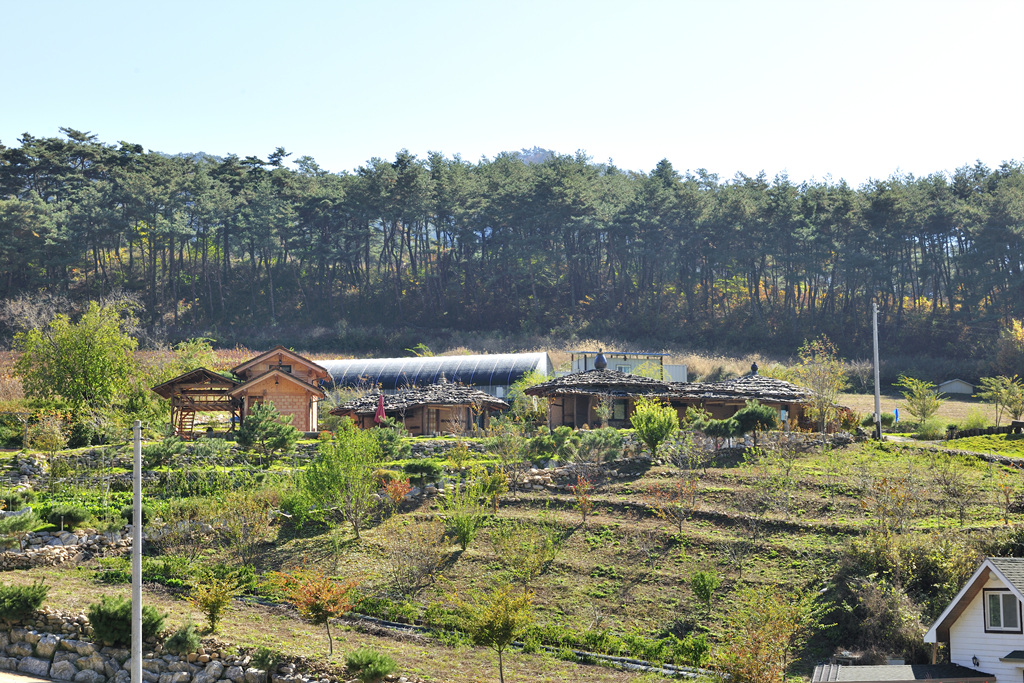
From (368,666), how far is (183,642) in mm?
4798

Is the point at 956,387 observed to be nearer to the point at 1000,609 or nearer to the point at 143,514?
the point at 1000,609

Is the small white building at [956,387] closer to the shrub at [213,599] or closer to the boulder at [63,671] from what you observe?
the shrub at [213,599]

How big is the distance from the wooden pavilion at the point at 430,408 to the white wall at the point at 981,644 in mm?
25393

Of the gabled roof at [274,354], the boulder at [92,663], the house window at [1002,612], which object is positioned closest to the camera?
the house window at [1002,612]

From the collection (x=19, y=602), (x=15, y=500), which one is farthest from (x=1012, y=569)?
(x=15, y=500)

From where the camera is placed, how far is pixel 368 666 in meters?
19.3

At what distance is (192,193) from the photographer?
7781cm

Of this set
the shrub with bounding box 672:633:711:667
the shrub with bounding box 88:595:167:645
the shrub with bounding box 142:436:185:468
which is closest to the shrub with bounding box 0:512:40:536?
the shrub with bounding box 142:436:185:468

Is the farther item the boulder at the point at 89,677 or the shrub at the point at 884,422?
the shrub at the point at 884,422

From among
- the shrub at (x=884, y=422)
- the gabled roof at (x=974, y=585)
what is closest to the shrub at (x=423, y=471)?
the gabled roof at (x=974, y=585)

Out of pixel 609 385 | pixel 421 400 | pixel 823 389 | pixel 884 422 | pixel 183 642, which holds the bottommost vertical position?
pixel 183 642

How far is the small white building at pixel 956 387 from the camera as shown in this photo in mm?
59062

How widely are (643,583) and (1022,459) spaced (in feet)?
51.8

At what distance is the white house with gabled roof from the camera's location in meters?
19.0
